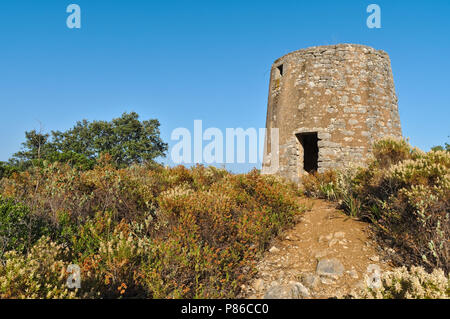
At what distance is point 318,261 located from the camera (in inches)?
154

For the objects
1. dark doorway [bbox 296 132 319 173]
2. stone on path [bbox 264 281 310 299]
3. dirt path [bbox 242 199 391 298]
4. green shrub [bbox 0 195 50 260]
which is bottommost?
stone on path [bbox 264 281 310 299]

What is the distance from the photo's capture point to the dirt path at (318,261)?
3.31 meters

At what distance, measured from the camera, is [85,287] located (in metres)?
2.78

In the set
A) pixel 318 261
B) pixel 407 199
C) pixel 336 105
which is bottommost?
pixel 318 261

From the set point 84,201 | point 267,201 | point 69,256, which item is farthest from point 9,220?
point 267,201

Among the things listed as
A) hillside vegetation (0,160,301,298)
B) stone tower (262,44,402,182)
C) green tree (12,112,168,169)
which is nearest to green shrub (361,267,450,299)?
hillside vegetation (0,160,301,298)

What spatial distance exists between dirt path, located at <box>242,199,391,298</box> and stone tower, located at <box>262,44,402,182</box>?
15.8ft

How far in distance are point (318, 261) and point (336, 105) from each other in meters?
7.28

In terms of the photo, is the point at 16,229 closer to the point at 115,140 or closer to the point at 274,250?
the point at 274,250

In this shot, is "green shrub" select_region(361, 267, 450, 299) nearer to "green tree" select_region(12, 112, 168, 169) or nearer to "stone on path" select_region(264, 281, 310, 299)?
"stone on path" select_region(264, 281, 310, 299)

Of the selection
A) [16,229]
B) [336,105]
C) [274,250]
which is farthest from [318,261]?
[336,105]

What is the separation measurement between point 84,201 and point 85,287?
2.22m

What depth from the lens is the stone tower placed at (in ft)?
31.0
